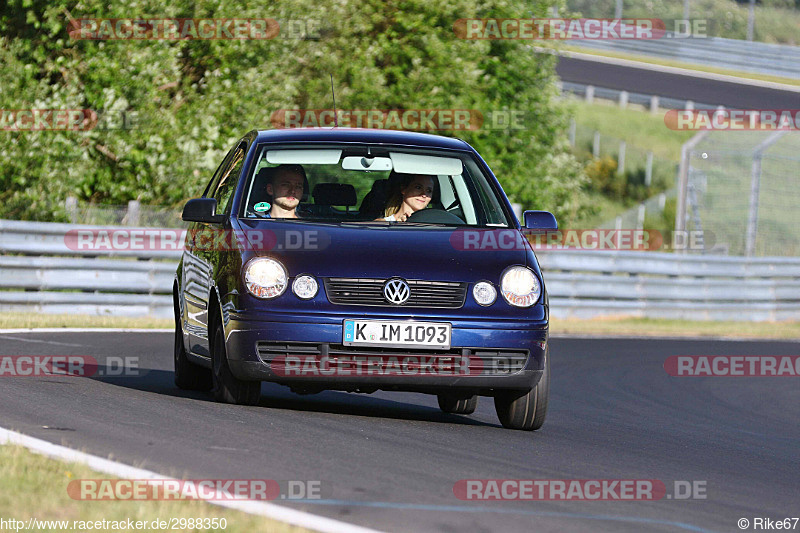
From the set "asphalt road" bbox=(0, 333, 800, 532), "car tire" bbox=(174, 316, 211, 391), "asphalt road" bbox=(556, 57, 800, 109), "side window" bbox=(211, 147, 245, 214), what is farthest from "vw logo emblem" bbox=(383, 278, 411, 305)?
"asphalt road" bbox=(556, 57, 800, 109)

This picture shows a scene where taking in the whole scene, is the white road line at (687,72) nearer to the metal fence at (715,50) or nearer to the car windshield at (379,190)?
the metal fence at (715,50)

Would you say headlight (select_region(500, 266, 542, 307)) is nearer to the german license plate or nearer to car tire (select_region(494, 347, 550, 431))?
car tire (select_region(494, 347, 550, 431))

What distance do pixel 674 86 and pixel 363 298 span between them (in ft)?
127

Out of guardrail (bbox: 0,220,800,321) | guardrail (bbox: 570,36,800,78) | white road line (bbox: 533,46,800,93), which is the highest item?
guardrail (bbox: 570,36,800,78)

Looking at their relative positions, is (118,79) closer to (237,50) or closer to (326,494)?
(237,50)

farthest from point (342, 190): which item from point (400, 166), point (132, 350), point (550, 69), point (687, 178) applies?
point (550, 69)

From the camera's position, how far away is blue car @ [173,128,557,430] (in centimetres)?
795

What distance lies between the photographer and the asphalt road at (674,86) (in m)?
41.8

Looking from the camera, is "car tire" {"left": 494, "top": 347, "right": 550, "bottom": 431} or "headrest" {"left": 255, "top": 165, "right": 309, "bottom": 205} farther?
"headrest" {"left": 255, "top": 165, "right": 309, "bottom": 205}

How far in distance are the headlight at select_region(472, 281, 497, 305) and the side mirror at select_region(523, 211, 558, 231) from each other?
1.10 m

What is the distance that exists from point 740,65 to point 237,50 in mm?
26678

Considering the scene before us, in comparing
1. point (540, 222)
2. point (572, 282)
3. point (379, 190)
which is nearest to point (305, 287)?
point (379, 190)

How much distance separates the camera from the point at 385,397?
10711mm

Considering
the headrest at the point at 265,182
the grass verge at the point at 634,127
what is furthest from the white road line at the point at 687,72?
the headrest at the point at 265,182
